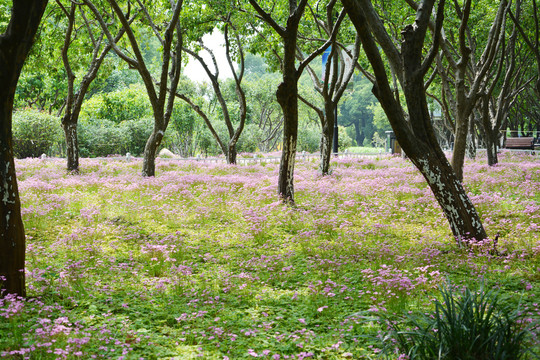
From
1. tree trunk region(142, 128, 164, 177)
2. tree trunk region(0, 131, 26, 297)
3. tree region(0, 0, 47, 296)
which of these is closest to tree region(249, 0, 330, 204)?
tree trunk region(142, 128, 164, 177)

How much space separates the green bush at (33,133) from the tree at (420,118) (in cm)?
2492

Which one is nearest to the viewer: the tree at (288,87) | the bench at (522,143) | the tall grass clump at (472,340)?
the tall grass clump at (472,340)

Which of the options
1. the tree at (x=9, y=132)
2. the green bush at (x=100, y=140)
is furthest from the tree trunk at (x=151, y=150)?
the green bush at (x=100, y=140)

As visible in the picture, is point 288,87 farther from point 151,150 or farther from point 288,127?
point 151,150

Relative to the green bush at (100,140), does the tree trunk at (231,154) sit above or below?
below

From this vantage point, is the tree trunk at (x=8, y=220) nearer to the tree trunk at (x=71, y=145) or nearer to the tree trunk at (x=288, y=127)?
the tree trunk at (x=288, y=127)

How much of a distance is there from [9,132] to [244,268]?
407 centimetres

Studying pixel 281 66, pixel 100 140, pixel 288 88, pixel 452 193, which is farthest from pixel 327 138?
pixel 100 140

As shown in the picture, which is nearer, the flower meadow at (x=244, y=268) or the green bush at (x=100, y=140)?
the flower meadow at (x=244, y=268)

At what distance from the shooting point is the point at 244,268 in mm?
7477

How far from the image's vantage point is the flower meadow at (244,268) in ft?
15.3

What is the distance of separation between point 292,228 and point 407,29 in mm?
4906

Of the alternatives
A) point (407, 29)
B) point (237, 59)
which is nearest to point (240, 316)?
point (407, 29)

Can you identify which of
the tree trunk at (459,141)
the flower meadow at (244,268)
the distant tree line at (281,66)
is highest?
the distant tree line at (281,66)
